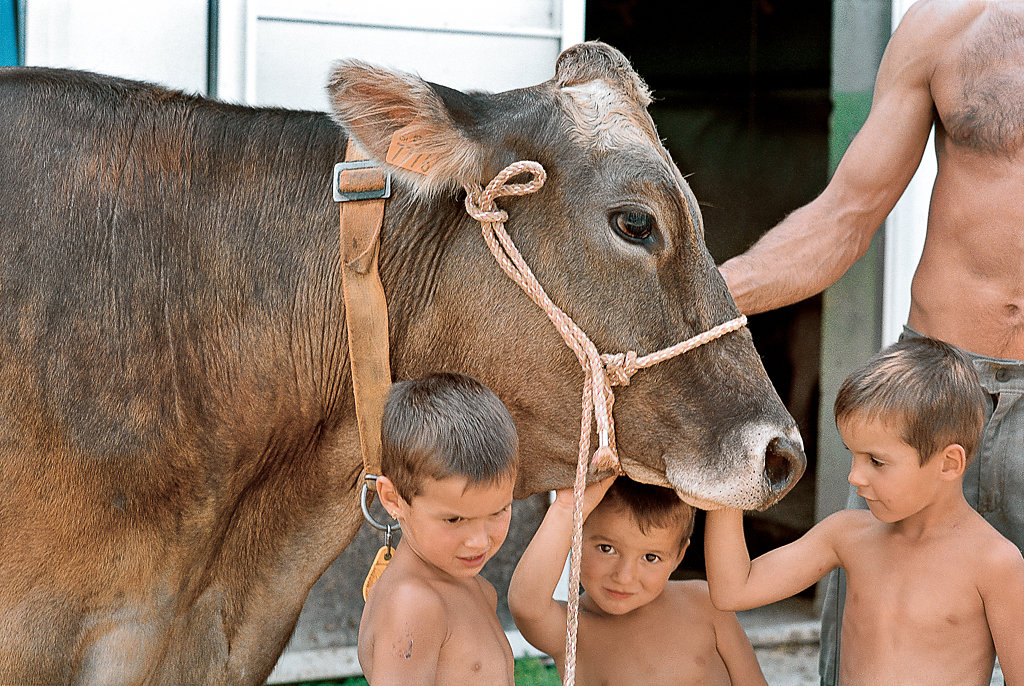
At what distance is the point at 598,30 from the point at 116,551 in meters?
4.09

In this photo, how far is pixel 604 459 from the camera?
216cm

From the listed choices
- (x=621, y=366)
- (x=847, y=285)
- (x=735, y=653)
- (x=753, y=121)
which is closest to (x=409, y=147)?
(x=621, y=366)

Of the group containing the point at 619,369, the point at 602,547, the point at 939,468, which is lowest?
the point at 602,547

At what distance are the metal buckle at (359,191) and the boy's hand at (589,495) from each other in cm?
72

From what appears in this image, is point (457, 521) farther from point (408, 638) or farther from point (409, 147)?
point (409, 147)

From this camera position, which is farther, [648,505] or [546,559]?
[648,505]

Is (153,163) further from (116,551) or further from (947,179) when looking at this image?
(947,179)

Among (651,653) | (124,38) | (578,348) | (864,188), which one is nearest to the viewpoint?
(578,348)

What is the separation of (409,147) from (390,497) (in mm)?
685

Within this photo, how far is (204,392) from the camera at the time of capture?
2164 millimetres

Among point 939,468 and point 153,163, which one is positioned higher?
point 153,163

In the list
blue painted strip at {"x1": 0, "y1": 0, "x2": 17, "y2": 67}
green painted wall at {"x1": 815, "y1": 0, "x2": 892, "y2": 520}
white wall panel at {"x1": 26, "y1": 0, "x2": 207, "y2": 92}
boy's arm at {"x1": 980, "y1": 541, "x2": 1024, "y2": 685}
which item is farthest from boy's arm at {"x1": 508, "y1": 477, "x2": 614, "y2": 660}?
green painted wall at {"x1": 815, "y1": 0, "x2": 892, "y2": 520}

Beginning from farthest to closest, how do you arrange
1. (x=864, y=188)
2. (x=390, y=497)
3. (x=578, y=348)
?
(x=864, y=188)
(x=578, y=348)
(x=390, y=497)

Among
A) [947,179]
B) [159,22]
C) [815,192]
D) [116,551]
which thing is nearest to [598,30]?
[815,192]
